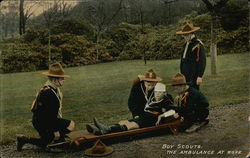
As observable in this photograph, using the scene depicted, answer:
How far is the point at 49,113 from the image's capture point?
505 cm

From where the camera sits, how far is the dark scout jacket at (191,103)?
19.2 ft

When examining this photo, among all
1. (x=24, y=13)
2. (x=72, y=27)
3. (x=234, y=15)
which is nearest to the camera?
(x=24, y=13)

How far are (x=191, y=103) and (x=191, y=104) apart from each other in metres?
0.02

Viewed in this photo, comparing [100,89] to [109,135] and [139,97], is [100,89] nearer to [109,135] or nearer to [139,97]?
[139,97]

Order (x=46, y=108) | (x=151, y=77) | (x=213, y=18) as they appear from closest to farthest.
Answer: (x=46, y=108) < (x=151, y=77) < (x=213, y=18)

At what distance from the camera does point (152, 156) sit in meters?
5.09

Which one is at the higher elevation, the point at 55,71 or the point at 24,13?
the point at 24,13

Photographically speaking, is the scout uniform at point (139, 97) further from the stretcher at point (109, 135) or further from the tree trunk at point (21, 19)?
the tree trunk at point (21, 19)

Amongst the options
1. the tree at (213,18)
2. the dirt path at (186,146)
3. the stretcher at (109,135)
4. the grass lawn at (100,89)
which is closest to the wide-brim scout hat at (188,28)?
the grass lawn at (100,89)

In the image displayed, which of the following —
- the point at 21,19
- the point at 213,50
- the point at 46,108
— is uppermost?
the point at 21,19

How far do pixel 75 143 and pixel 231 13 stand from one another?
3.46 metres

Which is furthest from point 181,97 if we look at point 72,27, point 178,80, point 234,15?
point 72,27

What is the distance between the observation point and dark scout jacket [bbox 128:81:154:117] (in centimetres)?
578

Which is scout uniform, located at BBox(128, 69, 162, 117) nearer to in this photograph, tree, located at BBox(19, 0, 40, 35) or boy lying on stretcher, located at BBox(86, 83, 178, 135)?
boy lying on stretcher, located at BBox(86, 83, 178, 135)
